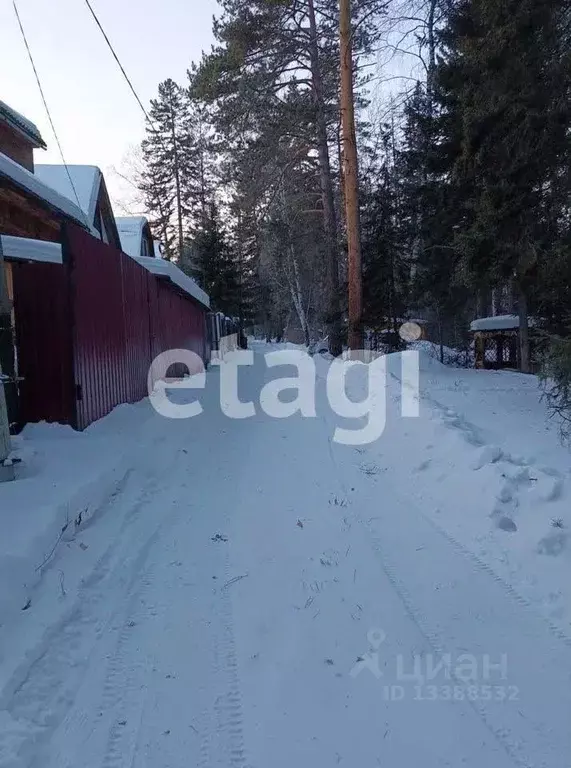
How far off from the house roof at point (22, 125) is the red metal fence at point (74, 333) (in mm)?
5554

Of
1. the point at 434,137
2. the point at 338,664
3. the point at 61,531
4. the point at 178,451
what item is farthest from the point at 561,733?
the point at 434,137

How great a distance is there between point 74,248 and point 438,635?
572 centimetres

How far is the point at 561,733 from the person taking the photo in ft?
7.73

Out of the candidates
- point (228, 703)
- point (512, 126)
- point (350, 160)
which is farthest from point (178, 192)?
point (228, 703)

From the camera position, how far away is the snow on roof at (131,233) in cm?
2053

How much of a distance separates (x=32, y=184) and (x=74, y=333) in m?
1.67

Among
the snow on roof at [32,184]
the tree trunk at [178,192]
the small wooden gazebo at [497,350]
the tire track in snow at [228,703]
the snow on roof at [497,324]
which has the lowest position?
the tire track in snow at [228,703]

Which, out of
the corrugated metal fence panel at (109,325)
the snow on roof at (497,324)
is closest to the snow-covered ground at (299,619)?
the corrugated metal fence panel at (109,325)

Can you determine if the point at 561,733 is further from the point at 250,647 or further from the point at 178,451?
the point at 178,451

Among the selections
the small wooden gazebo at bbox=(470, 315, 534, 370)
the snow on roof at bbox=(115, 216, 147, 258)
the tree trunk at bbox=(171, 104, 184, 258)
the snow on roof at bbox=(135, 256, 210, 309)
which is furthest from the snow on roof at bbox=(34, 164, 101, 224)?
the tree trunk at bbox=(171, 104, 184, 258)

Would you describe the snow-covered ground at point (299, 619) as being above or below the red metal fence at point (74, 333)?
below

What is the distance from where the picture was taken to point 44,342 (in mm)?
6586

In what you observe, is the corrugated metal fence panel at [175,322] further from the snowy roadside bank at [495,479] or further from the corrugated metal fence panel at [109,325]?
the snowy roadside bank at [495,479]

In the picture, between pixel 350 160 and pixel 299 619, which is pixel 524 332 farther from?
pixel 299 619
